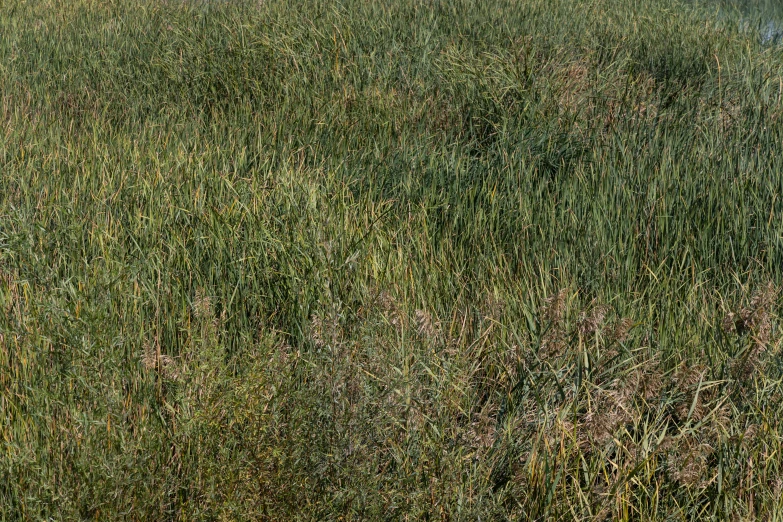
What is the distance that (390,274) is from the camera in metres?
2.88

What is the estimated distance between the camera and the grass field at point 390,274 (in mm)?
1899

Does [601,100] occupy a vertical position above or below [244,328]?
above

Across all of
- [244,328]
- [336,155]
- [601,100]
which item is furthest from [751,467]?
[601,100]

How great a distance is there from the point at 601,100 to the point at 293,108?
1763mm

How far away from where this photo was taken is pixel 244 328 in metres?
2.73

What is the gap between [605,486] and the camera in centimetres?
201

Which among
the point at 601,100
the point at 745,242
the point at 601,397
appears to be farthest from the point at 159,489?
the point at 601,100

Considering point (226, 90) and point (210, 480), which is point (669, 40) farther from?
point (210, 480)

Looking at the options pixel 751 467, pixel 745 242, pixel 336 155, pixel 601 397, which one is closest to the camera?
pixel 751 467

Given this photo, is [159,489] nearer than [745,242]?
Yes

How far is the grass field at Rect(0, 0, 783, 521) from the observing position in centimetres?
190

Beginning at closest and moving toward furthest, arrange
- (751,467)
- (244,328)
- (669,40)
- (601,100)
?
(751,467)
(244,328)
(601,100)
(669,40)

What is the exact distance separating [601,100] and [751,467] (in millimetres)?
3151

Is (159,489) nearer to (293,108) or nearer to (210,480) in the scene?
(210,480)
